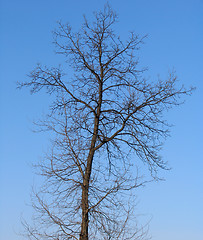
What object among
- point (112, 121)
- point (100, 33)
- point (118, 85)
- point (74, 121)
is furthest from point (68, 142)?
point (100, 33)

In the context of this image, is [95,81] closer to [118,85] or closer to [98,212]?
[118,85]

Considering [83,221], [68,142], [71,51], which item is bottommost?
[83,221]

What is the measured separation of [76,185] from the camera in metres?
9.19

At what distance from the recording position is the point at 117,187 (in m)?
9.05

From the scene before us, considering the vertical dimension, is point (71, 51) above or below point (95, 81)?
above

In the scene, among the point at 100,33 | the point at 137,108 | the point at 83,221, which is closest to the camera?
the point at 83,221

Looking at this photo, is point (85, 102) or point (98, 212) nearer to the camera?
point (98, 212)

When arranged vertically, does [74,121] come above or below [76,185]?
above

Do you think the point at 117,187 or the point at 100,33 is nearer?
the point at 117,187

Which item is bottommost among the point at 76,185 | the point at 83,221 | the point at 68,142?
the point at 83,221

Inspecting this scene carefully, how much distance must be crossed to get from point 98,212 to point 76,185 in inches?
26.5

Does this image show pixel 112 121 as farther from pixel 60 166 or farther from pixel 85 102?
pixel 60 166

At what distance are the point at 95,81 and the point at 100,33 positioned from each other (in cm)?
107

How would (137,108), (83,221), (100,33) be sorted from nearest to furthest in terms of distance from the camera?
1. (83,221)
2. (137,108)
3. (100,33)
